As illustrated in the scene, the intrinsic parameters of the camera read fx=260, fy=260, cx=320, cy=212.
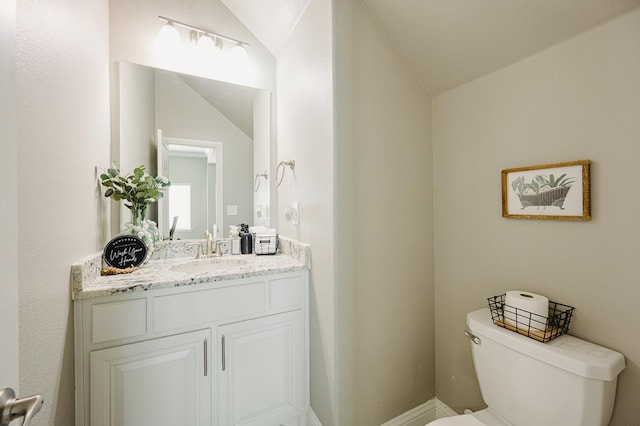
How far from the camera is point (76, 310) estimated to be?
3.34 ft

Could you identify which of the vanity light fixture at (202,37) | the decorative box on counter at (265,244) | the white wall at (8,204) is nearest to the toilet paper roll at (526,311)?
the decorative box on counter at (265,244)

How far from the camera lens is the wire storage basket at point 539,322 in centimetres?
98

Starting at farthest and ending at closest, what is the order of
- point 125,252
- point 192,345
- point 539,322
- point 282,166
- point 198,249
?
point 282,166 → point 198,249 → point 125,252 → point 192,345 → point 539,322

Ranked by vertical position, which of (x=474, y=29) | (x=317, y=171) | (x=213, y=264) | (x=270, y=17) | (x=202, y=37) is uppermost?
(x=270, y=17)

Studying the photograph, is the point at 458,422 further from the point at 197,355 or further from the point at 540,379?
the point at 197,355

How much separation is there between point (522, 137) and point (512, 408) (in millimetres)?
1126

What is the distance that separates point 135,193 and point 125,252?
1.05 feet

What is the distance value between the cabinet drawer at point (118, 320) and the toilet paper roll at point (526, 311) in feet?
5.05

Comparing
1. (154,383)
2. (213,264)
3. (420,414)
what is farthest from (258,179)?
(420,414)

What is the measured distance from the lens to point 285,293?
1.44m

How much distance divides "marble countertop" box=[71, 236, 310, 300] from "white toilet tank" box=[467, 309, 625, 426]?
3.12 ft

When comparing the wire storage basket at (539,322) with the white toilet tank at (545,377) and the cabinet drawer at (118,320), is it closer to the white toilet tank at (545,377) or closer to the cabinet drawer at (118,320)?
the white toilet tank at (545,377)

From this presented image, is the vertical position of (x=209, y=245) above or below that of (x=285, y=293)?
above

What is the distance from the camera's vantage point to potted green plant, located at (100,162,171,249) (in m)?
1.35
